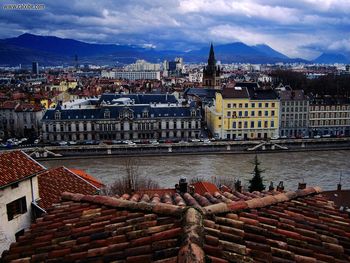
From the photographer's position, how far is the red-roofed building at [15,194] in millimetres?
8852

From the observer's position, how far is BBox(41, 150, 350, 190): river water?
86.6ft

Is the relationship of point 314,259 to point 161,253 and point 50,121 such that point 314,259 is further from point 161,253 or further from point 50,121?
point 50,121

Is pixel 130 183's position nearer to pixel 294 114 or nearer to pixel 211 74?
pixel 294 114

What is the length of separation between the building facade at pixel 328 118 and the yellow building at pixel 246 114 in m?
4.94

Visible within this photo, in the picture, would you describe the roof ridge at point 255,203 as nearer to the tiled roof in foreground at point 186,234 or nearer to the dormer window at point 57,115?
the tiled roof in foreground at point 186,234

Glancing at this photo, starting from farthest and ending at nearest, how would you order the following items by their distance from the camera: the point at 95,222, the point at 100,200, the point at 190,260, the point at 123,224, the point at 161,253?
the point at 100,200, the point at 95,222, the point at 123,224, the point at 161,253, the point at 190,260

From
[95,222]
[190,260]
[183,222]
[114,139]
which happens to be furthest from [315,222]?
[114,139]

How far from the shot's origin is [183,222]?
8.87ft

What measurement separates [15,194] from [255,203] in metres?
7.65

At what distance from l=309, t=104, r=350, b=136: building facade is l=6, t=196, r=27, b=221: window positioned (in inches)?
1481

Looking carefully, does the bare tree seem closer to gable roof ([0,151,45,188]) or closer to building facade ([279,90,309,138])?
gable roof ([0,151,45,188])

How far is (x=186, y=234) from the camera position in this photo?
8.23 ft

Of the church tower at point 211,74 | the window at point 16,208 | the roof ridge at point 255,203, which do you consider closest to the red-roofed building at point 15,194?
the window at point 16,208

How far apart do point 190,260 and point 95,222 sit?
1360 millimetres
